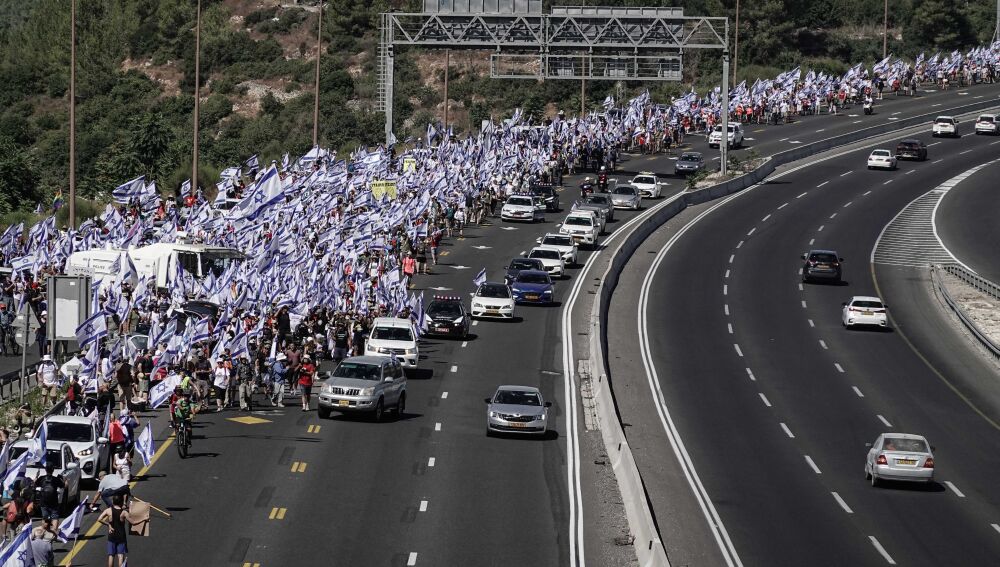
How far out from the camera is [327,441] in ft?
122

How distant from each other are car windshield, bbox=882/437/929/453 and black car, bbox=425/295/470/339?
19.4m

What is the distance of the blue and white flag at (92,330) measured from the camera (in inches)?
Answer: 1476

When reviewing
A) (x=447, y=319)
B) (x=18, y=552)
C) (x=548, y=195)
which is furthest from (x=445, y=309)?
(x=18, y=552)

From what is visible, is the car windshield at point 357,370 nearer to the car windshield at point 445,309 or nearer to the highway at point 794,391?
the highway at point 794,391

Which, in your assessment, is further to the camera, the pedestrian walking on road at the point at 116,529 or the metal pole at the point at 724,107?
the metal pole at the point at 724,107

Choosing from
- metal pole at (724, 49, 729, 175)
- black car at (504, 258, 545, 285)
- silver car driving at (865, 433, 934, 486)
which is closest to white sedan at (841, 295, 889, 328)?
black car at (504, 258, 545, 285)

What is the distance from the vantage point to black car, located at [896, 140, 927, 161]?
9900cm

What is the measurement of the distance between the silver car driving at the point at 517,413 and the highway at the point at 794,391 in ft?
9.00

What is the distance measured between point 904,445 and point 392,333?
55.7 feet

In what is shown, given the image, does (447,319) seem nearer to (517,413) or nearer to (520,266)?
(520,266)

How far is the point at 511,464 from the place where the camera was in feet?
Answer: 118

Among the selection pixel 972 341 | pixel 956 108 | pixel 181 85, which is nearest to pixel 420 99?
pixel 181 85

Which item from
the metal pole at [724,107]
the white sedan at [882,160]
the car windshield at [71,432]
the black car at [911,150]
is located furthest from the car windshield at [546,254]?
the black car at [911,150]

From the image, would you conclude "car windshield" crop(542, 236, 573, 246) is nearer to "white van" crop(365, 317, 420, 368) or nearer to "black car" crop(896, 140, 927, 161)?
"white van" crop(365, 317, 420, 368)
